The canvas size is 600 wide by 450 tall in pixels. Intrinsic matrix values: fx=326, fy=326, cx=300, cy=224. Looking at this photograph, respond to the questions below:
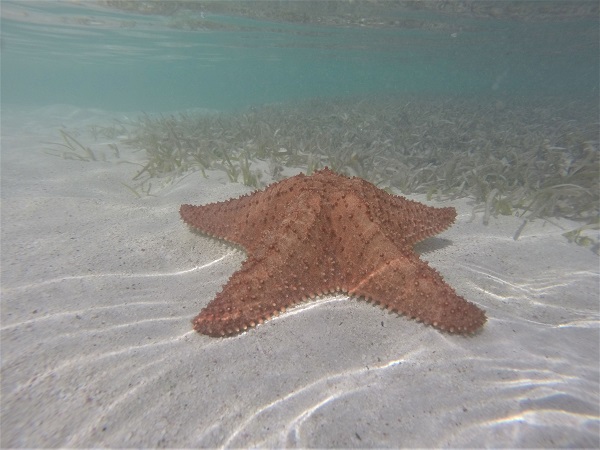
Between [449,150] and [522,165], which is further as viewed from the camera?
[449,150]

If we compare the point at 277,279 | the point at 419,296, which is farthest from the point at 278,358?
the point at 419,296

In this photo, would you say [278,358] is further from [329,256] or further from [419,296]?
[419,296]

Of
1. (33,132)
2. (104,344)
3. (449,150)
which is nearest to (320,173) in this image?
(104,344)

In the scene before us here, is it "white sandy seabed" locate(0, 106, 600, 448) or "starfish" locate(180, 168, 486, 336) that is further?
"starfish" locate(180, 168, 486, 336)

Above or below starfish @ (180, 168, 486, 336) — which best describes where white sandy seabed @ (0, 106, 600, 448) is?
below

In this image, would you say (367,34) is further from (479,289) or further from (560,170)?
(479,289)

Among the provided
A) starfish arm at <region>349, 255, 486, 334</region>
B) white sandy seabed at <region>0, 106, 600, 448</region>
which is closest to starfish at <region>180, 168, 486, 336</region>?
starfish arm at <region>349, 255, 486, 334</region>

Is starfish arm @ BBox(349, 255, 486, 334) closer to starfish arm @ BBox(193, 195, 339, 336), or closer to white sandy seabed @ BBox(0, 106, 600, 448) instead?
white sandy seabed @ BBox(0, 106, 600, 448)
